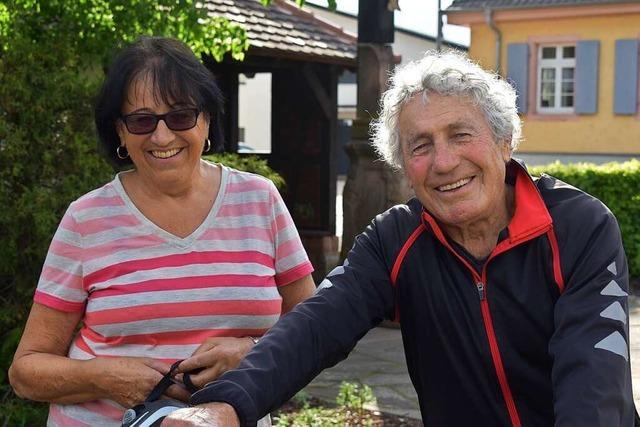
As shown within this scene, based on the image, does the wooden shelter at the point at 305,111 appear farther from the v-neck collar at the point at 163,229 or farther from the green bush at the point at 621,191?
the v-neck collar at the point at 163,229

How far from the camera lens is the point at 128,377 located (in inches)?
109

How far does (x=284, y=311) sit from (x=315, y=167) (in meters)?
11.1

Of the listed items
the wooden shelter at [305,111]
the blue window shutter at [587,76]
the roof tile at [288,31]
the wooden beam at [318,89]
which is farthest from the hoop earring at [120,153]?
the blue window shutter at [587,76]

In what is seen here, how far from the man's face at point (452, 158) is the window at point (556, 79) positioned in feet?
83.3

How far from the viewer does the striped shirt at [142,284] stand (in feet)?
9.37

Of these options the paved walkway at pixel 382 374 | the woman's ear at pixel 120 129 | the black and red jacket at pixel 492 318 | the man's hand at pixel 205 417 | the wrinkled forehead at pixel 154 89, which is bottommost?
the paved walkway at pixel 382 374

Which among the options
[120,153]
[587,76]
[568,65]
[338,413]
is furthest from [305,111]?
[568,65]

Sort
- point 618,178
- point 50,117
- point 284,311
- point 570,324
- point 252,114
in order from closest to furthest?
point 570,324 → point 284,311 → point 50,117 → point 618,178 → point 252,114

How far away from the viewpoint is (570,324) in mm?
2336

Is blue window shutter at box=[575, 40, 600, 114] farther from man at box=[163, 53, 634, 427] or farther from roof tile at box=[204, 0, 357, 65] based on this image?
man at box=[163, 53, 634, 427]

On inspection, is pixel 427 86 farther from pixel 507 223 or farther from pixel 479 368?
pixel 479 368

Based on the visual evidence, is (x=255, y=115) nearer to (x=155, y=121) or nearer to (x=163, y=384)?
(x=155, y=121)

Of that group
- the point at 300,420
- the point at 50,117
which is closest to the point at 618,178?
the point at 300,420

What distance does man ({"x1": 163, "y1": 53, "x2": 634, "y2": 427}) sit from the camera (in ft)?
7.76
